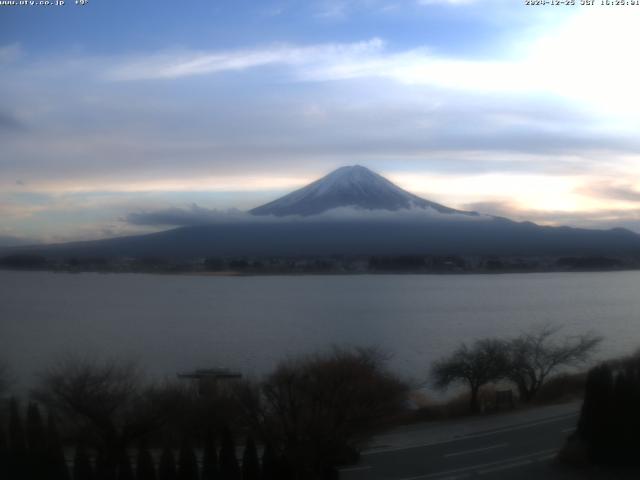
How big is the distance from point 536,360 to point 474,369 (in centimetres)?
151

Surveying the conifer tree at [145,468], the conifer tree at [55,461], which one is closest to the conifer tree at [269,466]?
the conifer tree at [145,468]

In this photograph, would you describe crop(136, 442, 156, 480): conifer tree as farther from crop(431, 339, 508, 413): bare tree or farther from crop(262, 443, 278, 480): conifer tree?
crop(431, 339, 508, 413): bare tree

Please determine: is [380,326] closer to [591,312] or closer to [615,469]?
[591,312]

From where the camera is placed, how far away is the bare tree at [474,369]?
10.9 metres

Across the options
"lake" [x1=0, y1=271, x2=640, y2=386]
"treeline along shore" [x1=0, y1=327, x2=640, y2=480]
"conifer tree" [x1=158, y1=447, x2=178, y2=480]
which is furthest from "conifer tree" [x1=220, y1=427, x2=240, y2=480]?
"lake" [x1=0, y1=271, x2=640, y2=386]

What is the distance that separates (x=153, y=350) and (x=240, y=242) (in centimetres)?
4672

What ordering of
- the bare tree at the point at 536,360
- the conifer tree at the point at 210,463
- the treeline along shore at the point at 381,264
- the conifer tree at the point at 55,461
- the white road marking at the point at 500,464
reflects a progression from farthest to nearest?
the treeline along shore at the point at 381,264 → the bare tree at the point at 536,360 → the white road marking at the point at 500,464 → the conifer tree at the point at 210,463 → the conifer tree at the point at 55,461

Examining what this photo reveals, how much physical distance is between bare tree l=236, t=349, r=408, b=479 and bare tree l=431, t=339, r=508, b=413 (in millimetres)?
3906

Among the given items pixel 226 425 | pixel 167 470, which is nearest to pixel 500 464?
pixel 226 425

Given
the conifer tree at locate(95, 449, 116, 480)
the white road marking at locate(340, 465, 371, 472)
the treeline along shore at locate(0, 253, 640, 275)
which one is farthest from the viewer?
the treeline along shore at locate(0, 253, 640, 275)

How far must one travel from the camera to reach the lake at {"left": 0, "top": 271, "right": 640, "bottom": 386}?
14492mm

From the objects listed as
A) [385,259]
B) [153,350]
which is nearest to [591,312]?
[153,350]

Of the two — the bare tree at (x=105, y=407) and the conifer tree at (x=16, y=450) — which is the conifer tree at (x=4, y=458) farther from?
the bare tree at (x=105, y=407)

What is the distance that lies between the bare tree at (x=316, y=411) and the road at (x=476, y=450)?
0.38 meters
